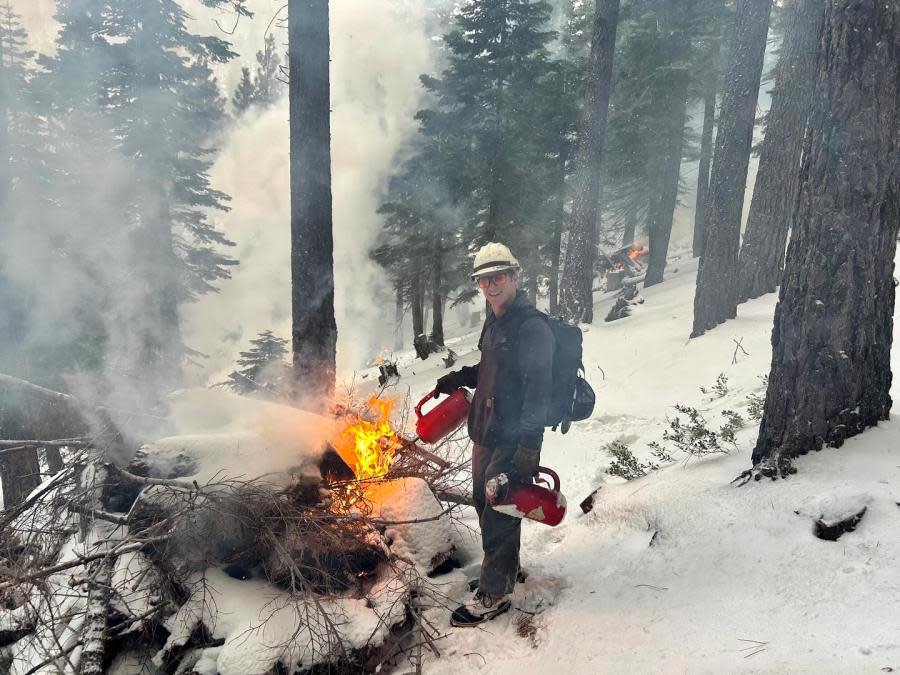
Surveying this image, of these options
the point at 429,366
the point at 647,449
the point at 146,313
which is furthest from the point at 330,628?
the point at 146,313

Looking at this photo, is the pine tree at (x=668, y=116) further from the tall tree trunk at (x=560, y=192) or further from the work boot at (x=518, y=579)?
the work boot at (x=518, y=579)

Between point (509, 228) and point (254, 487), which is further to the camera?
point (509, 228)

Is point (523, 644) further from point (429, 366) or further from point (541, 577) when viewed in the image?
point (429, 366)

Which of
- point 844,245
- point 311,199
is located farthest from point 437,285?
point 844,245

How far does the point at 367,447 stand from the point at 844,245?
3.74 metres

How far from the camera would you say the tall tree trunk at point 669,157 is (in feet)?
53.4

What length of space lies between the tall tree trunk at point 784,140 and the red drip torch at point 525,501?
26.3ft

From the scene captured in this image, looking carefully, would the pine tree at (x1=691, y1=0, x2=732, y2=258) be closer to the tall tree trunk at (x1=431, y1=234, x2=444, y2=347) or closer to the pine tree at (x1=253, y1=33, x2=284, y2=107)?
the tall tree trunk at (x1=431, y1=234, x2=444, y2=347)

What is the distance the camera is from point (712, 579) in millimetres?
2980

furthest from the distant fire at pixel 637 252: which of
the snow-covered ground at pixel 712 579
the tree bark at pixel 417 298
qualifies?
the snow-covered ground at pixel 712 579

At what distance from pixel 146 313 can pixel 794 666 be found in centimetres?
1581

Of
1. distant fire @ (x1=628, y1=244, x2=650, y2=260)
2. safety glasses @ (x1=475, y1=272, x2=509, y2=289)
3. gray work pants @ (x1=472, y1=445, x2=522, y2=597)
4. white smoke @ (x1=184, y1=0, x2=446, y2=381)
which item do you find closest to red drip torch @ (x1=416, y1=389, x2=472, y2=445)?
gray work pants @ (x1=472, y1=445, x2=522, y2=597)

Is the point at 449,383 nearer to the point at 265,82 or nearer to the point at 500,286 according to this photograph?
the point at 500,286

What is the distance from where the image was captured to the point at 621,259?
22516mm
